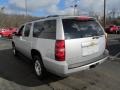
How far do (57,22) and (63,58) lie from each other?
997mm

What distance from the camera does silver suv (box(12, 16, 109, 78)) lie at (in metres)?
5.03

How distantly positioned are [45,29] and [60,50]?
1.13m

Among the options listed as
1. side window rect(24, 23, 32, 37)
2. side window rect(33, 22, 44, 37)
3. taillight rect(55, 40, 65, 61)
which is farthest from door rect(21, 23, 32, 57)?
taillight rect(55, 40, 65, 61)

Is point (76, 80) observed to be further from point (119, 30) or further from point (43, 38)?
point (119, 30)

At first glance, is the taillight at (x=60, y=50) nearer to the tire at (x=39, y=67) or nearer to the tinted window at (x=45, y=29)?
the tinted window at (x=45, y=29)

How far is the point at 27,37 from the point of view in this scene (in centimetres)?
721

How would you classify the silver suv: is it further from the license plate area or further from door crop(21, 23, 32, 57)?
door crop(21, 23, 32, 57)

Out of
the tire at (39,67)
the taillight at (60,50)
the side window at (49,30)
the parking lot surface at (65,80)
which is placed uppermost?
the side window at (49,30)

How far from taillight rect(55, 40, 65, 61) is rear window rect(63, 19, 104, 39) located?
22cm

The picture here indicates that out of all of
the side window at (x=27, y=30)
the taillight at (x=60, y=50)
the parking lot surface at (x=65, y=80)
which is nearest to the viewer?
the taillight at (x=60, y=50)

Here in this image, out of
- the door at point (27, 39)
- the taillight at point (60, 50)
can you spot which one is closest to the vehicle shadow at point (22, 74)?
the door at point (27, 39)

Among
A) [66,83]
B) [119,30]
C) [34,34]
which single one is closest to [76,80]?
[66,83]

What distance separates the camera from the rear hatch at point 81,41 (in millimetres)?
5055

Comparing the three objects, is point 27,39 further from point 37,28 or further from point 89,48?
point 89,48
